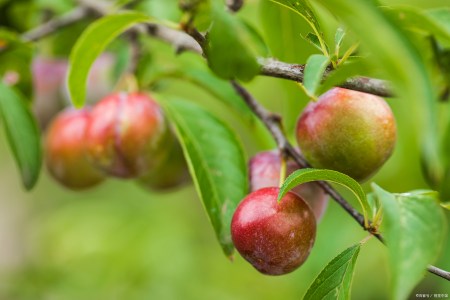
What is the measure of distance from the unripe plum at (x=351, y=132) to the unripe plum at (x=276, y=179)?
0.06 meters

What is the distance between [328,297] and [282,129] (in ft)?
1.19

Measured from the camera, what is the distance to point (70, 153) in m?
1.47

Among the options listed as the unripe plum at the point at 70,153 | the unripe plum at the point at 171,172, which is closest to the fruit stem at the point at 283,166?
the unripe plum at the point at 171,172

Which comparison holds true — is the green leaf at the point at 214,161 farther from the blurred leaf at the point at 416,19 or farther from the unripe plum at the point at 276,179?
the blurred leaf at the point at 416,19

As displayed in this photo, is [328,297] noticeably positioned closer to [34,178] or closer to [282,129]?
[282,129]

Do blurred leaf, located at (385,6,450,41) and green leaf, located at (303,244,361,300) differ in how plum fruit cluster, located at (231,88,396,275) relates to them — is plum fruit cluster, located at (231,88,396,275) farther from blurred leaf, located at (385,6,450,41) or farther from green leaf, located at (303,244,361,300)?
blurred leaf, located at (385,6,450,41)

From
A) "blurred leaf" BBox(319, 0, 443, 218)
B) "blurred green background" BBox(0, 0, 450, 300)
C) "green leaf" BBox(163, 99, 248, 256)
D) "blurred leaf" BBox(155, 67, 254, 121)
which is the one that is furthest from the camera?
"blurred green background" BBox(0, 0, 450, 300)

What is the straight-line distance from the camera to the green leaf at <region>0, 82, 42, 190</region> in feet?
4.39

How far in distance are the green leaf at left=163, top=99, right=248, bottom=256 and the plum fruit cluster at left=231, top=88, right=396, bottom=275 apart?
0.06 metres

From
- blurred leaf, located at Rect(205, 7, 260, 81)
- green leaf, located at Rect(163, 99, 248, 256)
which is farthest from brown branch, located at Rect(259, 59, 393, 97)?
green leaf, located at Rect(163, 99, 248, 256)

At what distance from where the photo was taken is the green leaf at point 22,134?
1337mm

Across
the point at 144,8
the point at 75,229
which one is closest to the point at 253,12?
the point at 144,8

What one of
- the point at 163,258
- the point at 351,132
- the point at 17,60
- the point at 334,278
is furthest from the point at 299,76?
the point at 163,258

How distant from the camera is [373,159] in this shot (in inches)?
39.6
